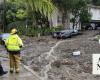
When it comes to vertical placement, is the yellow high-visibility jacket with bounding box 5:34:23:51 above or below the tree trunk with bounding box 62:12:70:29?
above

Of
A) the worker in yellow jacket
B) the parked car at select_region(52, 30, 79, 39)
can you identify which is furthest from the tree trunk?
the worker in yellow jacket

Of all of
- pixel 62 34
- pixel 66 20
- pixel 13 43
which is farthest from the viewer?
pixel 66 20

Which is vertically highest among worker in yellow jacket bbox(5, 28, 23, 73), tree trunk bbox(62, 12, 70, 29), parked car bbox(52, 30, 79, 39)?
worker in yellow jacket bbox(5, 28, 23, 73)

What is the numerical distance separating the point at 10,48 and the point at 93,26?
49453 millimetres

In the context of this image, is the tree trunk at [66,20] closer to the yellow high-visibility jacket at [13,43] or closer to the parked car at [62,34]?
the parked car at [62,34]

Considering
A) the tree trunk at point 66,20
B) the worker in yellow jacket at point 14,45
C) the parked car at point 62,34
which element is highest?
the worker in yellow jacket at point 14,45

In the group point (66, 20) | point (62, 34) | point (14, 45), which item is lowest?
point (62, 34)

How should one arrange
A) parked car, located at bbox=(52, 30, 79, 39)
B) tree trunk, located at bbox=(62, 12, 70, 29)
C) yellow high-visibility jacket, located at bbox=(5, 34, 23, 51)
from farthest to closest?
tree trunk, located at bbox=(62, 12, 70, 29) < parked car, located at bbox=(52, 30, 79, 39) < yellow high-visibility jacket, located at bbox=(5, 34, 23, 51)

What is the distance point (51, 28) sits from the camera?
4972 cm

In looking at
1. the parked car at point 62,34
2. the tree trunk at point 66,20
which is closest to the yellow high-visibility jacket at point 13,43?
the parked car at point 62,34

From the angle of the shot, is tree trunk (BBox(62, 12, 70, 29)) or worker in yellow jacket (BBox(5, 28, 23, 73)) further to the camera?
tree trunk (BBox(62, 12, 70, 29))

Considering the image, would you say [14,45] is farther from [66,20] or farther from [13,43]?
[66,20]

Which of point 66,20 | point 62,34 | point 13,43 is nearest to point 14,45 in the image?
point 13,43

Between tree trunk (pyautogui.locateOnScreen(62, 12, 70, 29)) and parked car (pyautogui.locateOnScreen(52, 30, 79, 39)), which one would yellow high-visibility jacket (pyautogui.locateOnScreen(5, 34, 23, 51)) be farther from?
tree trunk (pyautogui.locateOnScreen(62, 12, 70, 29))
